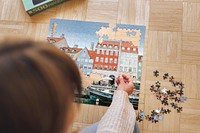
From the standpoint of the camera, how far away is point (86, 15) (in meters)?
1.26

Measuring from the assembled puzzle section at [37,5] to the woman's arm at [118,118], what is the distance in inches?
25.0

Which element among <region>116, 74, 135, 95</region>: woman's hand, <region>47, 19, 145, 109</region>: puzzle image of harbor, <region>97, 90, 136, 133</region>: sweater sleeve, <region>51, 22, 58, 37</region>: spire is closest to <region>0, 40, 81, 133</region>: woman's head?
<region>97, 90, 136, 133</region>: sweater sleeve

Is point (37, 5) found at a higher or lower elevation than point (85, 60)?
higher

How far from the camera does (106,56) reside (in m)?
1.19

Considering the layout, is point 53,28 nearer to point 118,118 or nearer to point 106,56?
point 106,56

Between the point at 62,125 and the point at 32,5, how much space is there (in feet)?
3.30

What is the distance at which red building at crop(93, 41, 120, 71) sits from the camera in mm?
1178

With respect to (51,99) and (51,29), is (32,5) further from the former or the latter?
(51,99)

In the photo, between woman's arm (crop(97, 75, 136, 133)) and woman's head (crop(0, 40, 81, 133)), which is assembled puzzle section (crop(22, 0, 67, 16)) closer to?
woman's arm (crop(97, 75, 136, 133))

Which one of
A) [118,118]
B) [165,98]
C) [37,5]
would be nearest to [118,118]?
[118,118]

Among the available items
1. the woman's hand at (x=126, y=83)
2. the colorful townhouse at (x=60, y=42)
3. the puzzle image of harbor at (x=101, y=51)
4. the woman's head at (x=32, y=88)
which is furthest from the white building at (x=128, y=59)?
the woman's head at (x=32, y=88)

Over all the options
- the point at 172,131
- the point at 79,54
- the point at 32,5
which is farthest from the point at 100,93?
the point at 32,5

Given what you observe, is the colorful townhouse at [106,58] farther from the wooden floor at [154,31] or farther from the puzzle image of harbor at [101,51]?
the wooden floor at [154,31]

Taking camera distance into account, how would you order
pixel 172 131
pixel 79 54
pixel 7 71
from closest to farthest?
pixel 7 71
pixel 172 131
pixel 79 54
